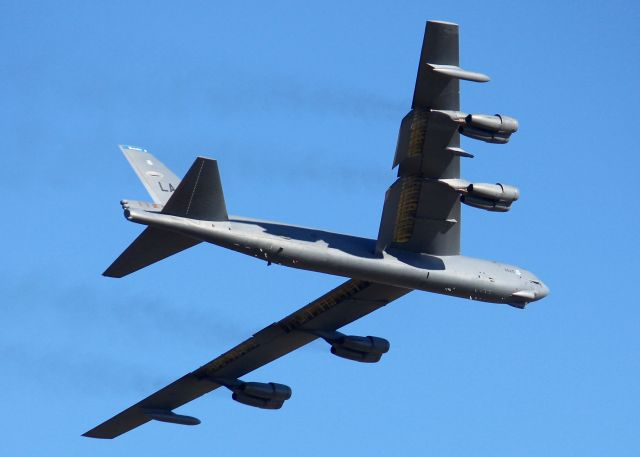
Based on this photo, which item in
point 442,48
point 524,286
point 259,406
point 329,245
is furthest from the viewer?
point 259,406

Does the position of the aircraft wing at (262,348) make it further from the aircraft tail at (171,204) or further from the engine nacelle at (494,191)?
the aircraft tail at (171,204)

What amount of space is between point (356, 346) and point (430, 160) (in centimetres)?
716

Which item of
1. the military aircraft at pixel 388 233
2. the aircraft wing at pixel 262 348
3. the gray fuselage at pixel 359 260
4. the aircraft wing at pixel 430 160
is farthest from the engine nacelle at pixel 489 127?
the aircraft wing at pixel 262 348

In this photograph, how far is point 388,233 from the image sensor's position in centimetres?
3609

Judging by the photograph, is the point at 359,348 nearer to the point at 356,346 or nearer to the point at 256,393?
the point at 356,346

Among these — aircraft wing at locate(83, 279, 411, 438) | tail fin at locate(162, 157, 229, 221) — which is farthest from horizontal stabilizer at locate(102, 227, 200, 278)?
aircraft wing at locate(83, 279, 411, 438)

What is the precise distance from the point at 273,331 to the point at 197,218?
7.64 metres

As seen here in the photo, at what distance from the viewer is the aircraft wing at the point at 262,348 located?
38531 mm

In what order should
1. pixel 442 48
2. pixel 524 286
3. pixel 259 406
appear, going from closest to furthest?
pixel 442 48, pixel 524 286, pixel 259 406

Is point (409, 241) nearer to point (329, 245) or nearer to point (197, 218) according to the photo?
point (329, 245)

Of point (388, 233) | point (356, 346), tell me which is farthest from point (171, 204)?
point (356, 346)

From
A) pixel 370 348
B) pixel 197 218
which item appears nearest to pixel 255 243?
pixel 197 218

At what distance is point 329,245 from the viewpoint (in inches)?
1385

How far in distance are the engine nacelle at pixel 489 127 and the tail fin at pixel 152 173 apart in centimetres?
763
